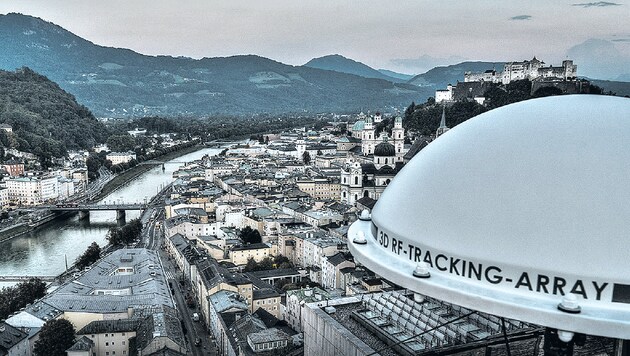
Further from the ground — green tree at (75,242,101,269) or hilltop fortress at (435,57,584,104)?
hilltop fortress at (435,57,584,104)

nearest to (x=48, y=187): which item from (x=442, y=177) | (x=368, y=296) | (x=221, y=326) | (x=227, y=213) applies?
(x=227, y=213)

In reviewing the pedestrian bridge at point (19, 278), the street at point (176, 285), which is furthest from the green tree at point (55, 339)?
the pedestrian bridge at point (19, 278)

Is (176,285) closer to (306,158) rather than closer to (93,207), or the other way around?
(93,207)

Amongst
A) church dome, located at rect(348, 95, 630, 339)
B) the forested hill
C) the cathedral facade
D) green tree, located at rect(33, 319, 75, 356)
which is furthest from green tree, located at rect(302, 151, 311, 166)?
church dome, located at rect(348, 95, 630, 339)

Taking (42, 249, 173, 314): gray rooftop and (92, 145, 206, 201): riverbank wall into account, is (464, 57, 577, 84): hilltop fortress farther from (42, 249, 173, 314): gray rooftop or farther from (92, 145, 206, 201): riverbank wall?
(42, 249, 173, 314): gray rooftop

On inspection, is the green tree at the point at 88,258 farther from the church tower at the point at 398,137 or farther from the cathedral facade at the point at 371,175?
the church tower at the point at 398,137

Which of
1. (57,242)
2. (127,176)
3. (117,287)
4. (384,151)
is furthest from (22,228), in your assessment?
(384,151)
